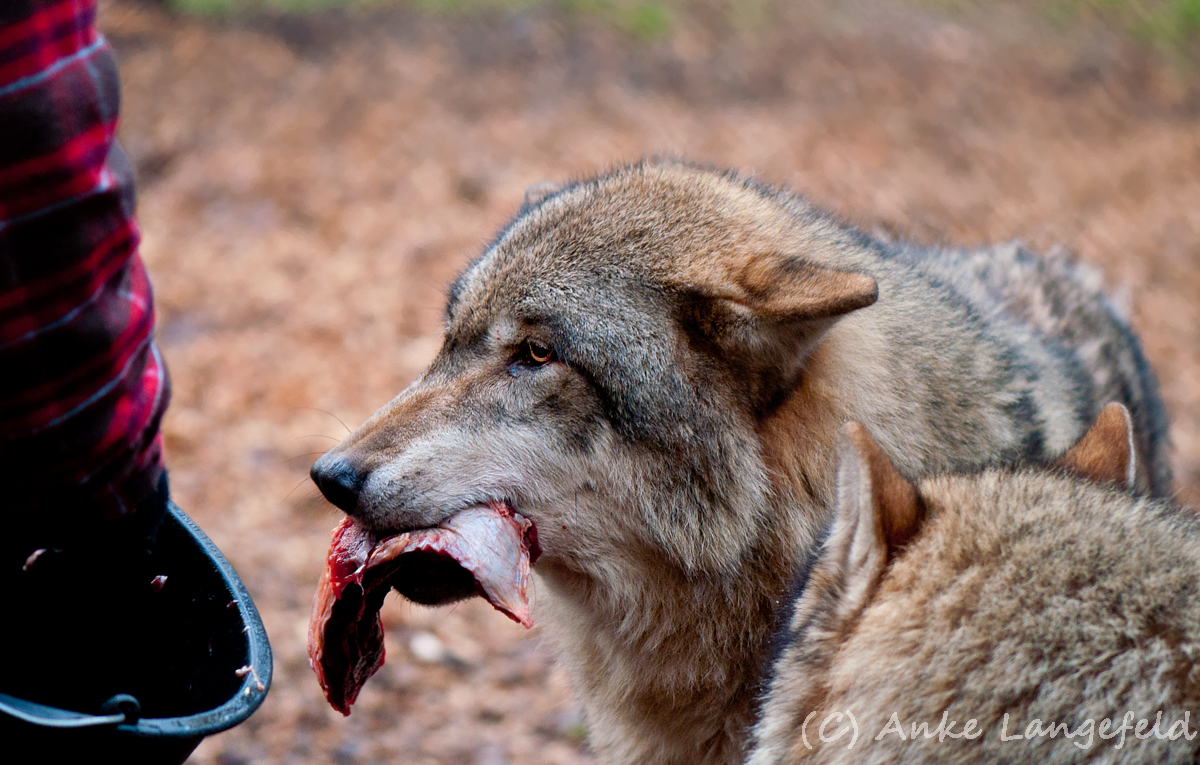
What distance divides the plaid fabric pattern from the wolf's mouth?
871mm

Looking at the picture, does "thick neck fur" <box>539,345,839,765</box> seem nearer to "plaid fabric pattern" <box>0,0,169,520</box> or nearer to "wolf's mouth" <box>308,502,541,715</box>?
"wolf's mouth" <box>308,502,541,715</box>

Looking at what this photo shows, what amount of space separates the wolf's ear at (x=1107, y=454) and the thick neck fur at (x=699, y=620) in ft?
2.28

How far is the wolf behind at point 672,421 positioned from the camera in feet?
10.1

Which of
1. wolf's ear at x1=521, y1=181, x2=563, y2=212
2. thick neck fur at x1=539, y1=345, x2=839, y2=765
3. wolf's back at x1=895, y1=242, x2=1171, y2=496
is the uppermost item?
wolf's ear at x1=521, y1=181, x2=563, y2=212

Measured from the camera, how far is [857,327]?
10.8ft

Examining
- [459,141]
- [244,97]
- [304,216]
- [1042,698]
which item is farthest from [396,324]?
[1042,698]

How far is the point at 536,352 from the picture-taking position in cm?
326

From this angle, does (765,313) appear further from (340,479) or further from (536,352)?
(340,479)

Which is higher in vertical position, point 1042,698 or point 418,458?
point 1042,698

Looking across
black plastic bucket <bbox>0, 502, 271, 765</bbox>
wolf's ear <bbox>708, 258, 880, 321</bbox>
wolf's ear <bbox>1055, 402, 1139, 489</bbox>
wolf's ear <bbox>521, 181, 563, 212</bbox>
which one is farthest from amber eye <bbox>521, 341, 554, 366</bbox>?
wolf's ear <bbox>1055, 402, 1139, 489</bbox>

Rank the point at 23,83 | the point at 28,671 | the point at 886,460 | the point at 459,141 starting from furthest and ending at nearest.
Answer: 1. the point at 459,141
2. the point at 28,671
3. the point at 886,460
4. the point at 23,83

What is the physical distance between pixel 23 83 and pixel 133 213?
42 centimetres

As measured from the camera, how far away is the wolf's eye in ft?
10.6

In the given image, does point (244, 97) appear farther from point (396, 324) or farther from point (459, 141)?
point (396, 324)
